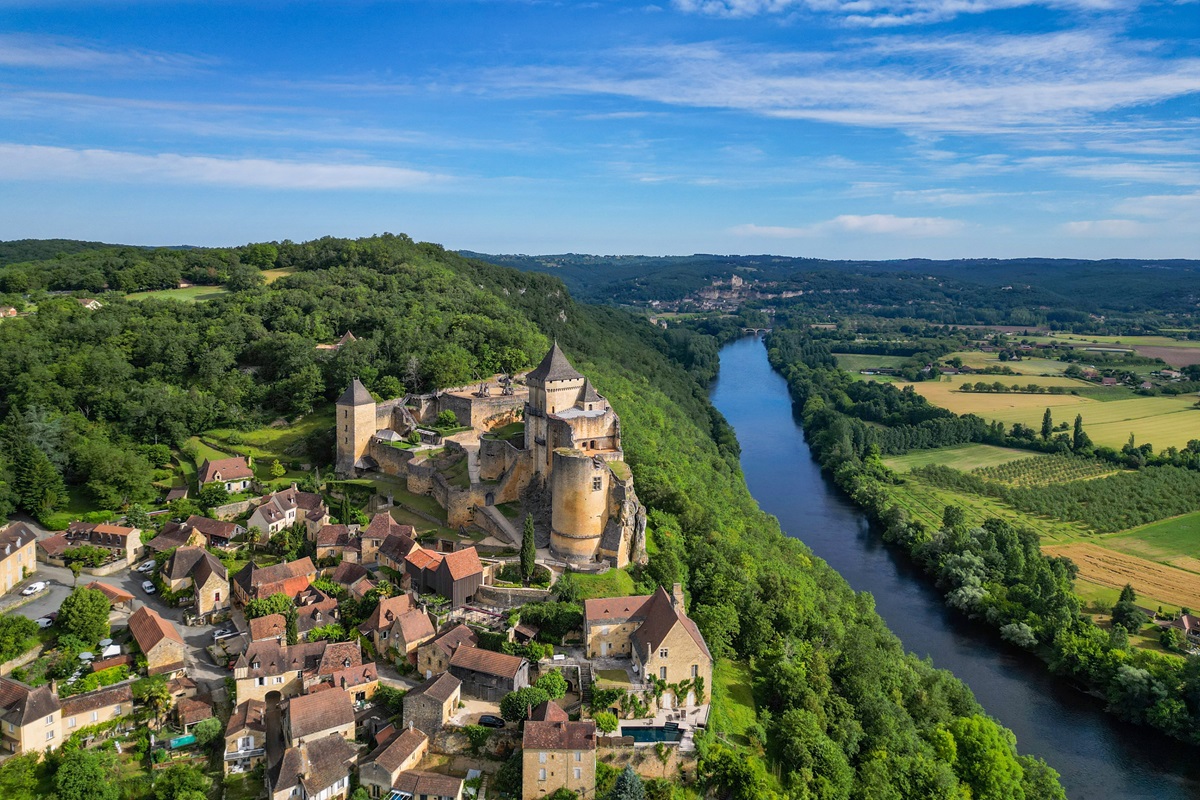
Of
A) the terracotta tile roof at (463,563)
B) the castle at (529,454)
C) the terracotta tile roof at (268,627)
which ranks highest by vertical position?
the castle at (529,454)

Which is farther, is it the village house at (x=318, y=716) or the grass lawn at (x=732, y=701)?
the grass lawn at (x=732, y=701)

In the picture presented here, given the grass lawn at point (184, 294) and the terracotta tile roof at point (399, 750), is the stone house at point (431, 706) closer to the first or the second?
the terracotta tile roof at point (399, 750)

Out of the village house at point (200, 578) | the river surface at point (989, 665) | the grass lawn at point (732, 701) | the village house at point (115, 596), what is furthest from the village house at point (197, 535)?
the river surface at point (989, 665)

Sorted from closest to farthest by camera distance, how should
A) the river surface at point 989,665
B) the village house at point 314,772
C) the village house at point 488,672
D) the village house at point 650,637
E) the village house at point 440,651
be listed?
the village house at point 314,772, the village house at point 488,672, the village house at point 650,637, the village house at point 440,651, the river surface at point 989,665

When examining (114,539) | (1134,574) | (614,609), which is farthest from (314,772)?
(1134,574)

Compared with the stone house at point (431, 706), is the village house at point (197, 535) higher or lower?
higher

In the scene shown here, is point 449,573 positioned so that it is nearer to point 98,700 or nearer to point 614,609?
point 614,609
